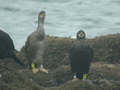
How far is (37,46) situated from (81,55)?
5.92ft

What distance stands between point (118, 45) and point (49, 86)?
19.0 feet

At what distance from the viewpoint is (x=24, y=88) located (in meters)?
11.1

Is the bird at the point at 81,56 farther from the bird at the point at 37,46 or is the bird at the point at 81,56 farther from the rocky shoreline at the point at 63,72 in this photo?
the bird at the point at 37,46

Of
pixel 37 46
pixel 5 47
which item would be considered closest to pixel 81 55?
pixel 37 46

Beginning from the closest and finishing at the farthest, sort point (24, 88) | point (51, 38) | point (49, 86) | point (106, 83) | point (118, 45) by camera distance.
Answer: point (24, 88)
point (106, 83)
point (49, 86)
point (118, 45)
point (51, 38)

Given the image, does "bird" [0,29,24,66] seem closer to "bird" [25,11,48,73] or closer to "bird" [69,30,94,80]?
"bird" [25,11,48,73]

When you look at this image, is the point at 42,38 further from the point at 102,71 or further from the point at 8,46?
the point at 102,71

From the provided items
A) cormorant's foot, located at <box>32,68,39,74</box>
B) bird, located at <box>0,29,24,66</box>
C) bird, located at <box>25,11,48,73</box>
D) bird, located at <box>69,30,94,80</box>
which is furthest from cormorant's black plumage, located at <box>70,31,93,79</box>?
Result: bird, located at <box>0,29,24,66</box>

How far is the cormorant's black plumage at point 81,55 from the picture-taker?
495 inches

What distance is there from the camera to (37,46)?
13.2 m

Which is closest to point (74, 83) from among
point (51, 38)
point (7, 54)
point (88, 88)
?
point (88, 88)

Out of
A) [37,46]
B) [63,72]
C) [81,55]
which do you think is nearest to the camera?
[81,55]

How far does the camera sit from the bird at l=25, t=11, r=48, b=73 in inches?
521

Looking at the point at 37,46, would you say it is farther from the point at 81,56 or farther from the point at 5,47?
the point at 81,56
